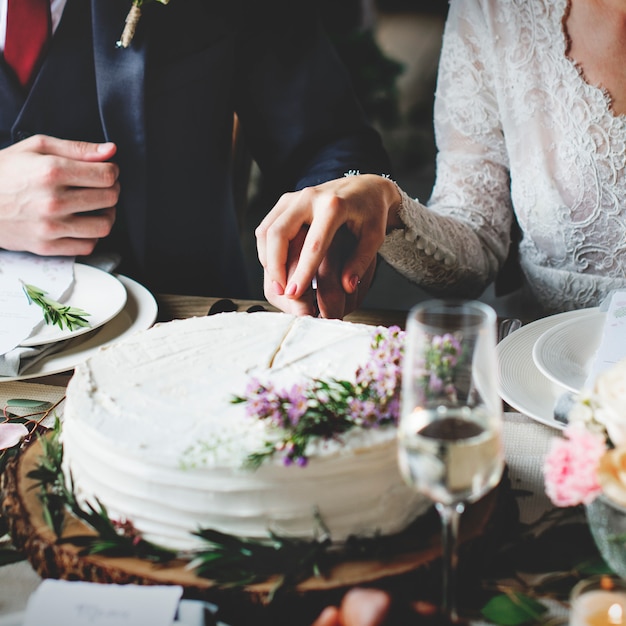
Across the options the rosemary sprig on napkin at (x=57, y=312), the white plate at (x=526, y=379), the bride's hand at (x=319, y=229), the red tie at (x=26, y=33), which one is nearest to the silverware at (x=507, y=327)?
the white plate at (x=526, y=379)

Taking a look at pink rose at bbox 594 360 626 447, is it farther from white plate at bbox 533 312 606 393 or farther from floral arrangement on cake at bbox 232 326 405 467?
white plate at bbox 533 312 606 393

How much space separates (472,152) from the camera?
1.61 m

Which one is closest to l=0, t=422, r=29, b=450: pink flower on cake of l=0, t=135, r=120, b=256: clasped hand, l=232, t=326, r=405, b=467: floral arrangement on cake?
l=232, t=326, r=405, b=467: floral arrangement on cake

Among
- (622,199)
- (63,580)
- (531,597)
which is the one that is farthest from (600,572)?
(622,199)

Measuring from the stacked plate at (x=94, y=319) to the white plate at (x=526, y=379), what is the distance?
55cm

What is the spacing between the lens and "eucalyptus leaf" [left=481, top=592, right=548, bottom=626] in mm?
625

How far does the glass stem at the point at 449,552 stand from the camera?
1.90ft

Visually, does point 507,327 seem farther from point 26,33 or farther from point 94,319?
point 26,33

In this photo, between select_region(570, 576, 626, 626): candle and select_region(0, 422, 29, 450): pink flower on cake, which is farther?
select_region(0, 422, 29, 450): pink flower on cake

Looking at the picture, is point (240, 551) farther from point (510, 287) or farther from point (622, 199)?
point (510, 287)

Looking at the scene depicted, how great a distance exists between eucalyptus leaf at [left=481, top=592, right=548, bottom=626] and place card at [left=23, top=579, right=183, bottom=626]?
0.26 meters

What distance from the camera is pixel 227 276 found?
189 centimetres

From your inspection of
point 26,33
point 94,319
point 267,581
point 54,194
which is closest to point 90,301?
point 94,319

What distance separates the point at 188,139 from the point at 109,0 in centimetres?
34
